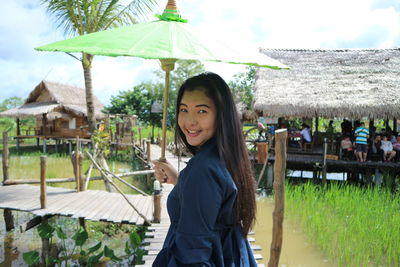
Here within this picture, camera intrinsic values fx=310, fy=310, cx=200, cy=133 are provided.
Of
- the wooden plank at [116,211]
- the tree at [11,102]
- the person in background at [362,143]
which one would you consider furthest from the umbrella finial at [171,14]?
the tree at [11,102]

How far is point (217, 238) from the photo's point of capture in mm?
1107

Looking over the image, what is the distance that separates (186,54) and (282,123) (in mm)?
9343

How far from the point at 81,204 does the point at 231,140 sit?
15.8ft

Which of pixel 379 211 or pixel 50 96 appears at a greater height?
pixel 50 96

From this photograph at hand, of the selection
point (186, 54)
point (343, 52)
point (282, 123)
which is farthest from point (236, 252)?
point (343, 52)

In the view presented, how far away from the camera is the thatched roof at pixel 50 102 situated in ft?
55.5

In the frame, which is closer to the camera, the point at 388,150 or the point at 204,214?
the point at 204,214

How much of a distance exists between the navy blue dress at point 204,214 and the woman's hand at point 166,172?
0.61 meters

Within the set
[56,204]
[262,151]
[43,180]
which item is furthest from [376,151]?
[43,180]

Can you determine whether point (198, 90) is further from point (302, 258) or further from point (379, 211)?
point (379, 211)

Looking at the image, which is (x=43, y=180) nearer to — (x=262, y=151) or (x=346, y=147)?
(x=262, y=151)

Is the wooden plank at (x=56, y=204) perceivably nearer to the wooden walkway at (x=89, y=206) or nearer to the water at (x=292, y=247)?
the wooden walkway at (x=89, y=206)

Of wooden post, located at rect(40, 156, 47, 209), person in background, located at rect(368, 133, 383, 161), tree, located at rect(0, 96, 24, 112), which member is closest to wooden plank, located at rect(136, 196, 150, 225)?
wooden post, located at rect(40, 156, 47, 209)

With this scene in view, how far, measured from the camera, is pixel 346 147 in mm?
8969
